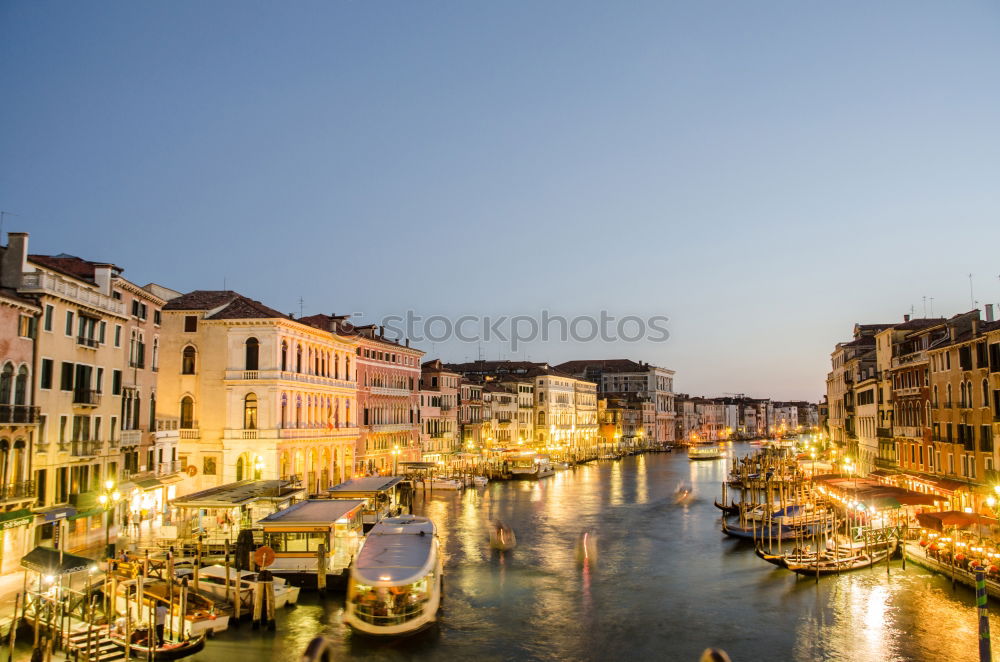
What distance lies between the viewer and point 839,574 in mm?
22750

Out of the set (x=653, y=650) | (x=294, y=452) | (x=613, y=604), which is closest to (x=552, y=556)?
(x=613, y=604)

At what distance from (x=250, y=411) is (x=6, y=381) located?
1438 centimetres

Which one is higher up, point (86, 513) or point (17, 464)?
point (17, 464)

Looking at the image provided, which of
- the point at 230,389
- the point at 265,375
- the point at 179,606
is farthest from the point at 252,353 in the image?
the point at 179,606

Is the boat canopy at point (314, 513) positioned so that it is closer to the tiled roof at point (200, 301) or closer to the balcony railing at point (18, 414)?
the balcony railing at point (18, 414)

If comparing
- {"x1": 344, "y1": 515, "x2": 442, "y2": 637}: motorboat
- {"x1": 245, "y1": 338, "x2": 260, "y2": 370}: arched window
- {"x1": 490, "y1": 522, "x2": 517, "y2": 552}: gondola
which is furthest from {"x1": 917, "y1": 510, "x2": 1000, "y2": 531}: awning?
{"x1": 245, "y1": 338, "x2": 260, "y2": 370}: arched window

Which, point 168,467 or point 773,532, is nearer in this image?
point 168,467

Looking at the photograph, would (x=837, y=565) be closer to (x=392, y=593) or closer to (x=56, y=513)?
(x=392, y=593)

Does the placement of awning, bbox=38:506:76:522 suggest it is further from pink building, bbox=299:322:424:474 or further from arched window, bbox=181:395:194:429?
pink building, bbox=299:322:424:474

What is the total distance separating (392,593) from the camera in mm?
16922

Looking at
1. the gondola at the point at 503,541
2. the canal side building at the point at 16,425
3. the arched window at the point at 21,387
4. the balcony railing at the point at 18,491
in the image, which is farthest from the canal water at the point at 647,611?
the arched window at the point at 21,387

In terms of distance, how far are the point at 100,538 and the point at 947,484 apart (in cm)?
2776

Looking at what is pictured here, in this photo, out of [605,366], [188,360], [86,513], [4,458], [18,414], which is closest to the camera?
[4,458]

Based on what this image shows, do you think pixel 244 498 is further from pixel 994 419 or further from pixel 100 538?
pixel 994 419
